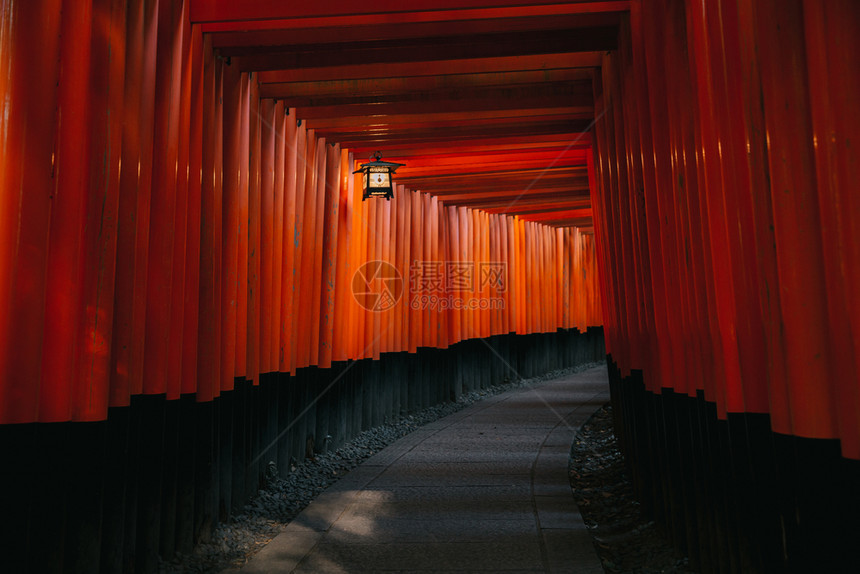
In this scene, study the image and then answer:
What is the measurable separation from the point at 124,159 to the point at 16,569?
2.17 meters

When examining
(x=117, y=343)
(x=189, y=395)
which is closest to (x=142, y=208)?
(x=117, y=343)

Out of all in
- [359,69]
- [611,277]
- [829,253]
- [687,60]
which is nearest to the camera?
[829,253]

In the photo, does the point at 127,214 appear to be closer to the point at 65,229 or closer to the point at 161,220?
the point at 161,220

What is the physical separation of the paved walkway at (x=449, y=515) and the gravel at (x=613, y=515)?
0.53 feet

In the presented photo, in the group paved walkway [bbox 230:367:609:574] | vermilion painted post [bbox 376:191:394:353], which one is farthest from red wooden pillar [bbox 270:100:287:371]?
vermilion painted post [bbox 376:191:394:353]

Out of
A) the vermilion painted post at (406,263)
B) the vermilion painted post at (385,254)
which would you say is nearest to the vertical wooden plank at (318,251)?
the vermilion painted post at (385,254)

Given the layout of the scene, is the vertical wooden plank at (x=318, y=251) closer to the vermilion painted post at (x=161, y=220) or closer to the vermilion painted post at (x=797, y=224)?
the vermilion painted post at (x=161, y=220)

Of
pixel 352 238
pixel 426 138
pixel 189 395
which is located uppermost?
pixel 426 138

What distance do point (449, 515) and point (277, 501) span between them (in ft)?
5.56

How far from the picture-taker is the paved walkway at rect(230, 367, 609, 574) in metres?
4.40

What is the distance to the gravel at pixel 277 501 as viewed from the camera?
4.58 meters

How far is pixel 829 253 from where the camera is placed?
2225mm

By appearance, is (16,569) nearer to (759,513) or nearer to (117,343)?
(117,343)

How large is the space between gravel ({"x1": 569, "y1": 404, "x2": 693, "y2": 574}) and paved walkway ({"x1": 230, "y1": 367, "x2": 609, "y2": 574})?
0.16 metres
